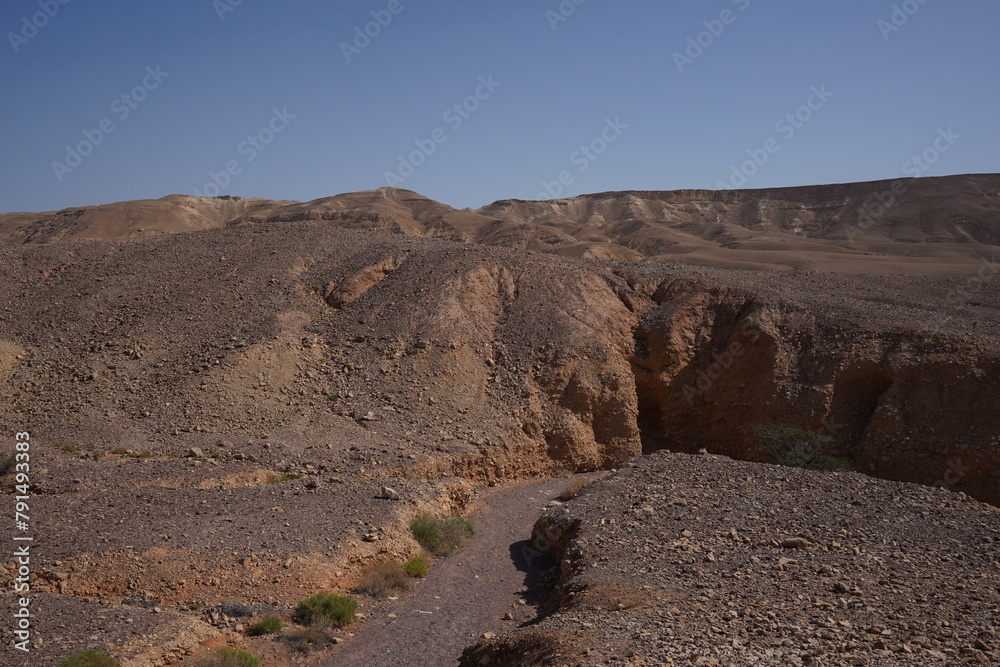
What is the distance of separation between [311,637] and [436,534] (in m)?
3.78

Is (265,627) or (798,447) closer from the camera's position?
(265,627)

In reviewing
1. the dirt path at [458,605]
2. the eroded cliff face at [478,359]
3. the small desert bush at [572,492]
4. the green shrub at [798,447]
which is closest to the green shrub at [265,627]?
the dirt path at [458,605]

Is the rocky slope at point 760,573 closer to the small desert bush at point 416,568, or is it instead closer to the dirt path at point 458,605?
the dirt path at point 458,605

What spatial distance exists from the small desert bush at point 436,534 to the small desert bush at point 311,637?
326 cm

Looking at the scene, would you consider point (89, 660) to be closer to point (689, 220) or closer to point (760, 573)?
point (760, 573)

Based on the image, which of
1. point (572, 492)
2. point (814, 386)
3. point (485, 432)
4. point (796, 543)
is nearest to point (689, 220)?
point (814, 386)

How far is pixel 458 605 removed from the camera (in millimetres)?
11836

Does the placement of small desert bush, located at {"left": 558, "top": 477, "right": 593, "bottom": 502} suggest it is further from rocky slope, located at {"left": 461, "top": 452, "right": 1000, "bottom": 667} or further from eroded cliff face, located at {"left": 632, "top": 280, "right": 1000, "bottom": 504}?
eroded cliff face, located at {"left": 632, "top": 280, "right": 1000, "bottom": 504}

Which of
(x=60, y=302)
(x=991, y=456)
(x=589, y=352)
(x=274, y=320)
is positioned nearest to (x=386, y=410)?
(x=274, y=320)

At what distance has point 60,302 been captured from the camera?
21109 mm

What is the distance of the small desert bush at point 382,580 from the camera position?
1184 cm

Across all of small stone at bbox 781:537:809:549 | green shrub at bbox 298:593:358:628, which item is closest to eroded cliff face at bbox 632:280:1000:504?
small stone at bbox 781:537:809:549

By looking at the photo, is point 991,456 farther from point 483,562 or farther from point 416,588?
point 416,588

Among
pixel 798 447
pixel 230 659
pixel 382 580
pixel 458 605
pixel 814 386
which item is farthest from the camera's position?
pixel 814 386
